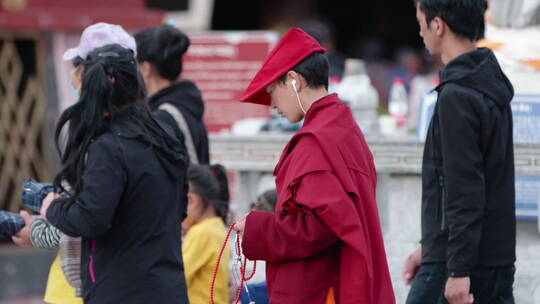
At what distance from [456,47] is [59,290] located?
67.6 inches

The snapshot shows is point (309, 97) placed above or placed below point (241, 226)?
above

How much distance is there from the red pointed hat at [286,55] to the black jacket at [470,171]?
23.6 inches

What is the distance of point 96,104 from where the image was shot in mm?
3184

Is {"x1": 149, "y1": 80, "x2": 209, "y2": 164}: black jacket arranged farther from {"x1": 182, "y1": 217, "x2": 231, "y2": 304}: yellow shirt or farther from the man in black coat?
the man in black coat

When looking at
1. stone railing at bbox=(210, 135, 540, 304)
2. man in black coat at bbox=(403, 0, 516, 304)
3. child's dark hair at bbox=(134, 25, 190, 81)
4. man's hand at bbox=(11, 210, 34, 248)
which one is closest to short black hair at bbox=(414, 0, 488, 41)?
man in black coat at bbox=(403, 0, 516, 304)

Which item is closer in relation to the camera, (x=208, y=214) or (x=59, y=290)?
(x=59, y=290)

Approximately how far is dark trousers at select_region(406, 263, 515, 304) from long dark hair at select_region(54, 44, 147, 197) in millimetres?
1155

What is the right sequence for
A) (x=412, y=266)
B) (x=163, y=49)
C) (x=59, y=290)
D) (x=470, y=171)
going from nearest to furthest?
(x=470, y=171) → (x=59, y=290) → (x=412, y=266) → (x=163, y=49)

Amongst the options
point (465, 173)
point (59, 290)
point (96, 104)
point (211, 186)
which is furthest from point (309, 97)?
point (211, 186)

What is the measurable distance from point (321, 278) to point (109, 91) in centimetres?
98

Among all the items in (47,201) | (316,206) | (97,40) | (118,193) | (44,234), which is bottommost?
(44,234)

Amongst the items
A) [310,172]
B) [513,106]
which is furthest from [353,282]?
[513,106]

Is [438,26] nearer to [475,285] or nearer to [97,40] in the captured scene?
[475,285]

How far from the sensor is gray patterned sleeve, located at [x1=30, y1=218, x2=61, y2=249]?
11.3 feet
